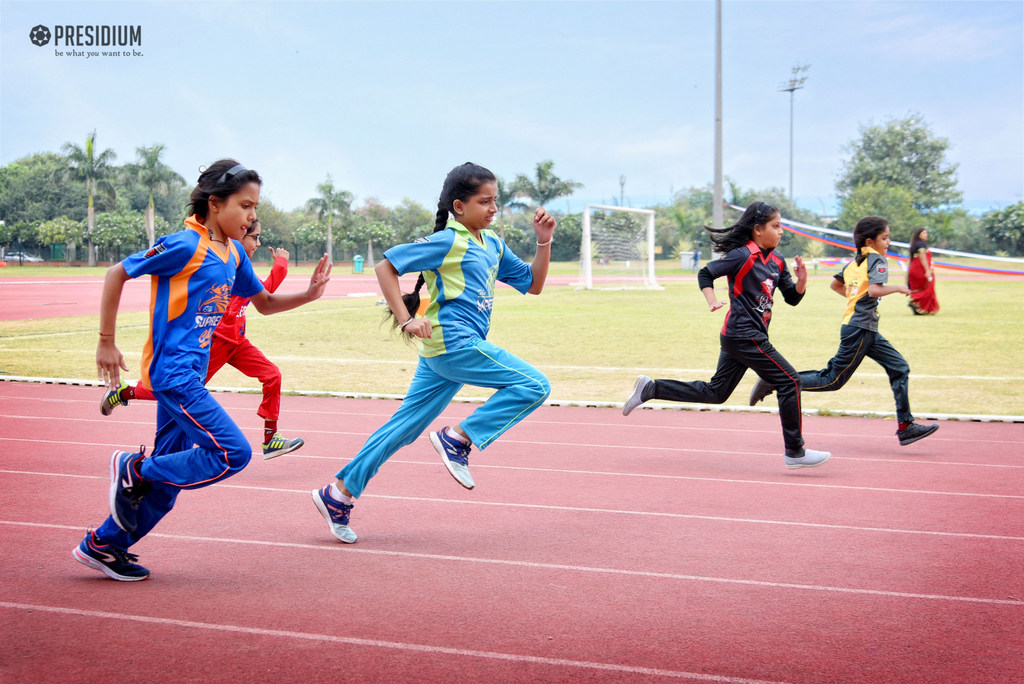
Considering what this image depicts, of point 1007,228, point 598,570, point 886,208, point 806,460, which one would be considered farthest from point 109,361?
point 886,208

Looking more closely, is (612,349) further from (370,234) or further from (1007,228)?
(1007,228)

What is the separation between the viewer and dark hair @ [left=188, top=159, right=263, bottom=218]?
3900 millimetres

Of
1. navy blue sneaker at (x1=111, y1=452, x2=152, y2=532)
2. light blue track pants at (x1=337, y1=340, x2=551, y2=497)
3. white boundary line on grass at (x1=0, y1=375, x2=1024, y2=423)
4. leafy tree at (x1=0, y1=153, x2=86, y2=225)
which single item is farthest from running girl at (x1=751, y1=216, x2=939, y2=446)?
leafy tree at (x1=0, y1=153, x2=86, y2=225)

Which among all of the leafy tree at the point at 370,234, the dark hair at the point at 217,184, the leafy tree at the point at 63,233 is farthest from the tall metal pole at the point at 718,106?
the leafy tree at the point at 63,233

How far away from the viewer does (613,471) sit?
241 inches

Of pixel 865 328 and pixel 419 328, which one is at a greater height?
pixel 419 328

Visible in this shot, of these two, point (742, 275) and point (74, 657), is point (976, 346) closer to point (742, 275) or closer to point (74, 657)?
point (742, 275)

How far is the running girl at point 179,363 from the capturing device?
3.70 m

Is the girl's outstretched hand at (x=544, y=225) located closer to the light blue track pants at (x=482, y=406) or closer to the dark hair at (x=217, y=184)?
the light blue track pants at (x=482, y=406)

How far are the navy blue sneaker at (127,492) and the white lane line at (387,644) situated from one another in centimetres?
38

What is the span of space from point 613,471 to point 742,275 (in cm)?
155

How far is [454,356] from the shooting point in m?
4.34

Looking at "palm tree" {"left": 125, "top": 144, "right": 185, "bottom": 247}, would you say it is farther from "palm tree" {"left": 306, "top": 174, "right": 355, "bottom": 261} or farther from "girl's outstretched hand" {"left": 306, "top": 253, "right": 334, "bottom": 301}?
"girl's outstretched hand" {"left": 306, "top": 253, "right": 334, "bottom": 301}

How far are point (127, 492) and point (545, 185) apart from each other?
67.6 m
